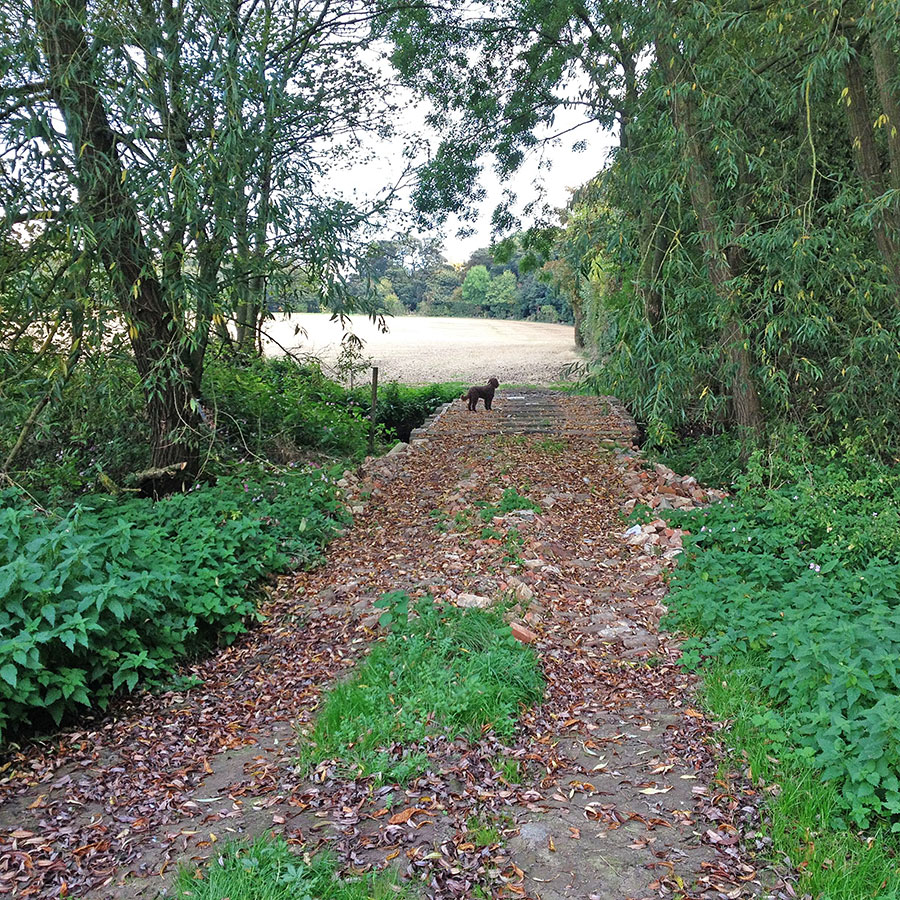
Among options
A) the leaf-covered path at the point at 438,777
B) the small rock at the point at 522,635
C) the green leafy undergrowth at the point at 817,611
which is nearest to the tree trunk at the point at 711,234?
the green leafy undergrowth at the point at 817,611

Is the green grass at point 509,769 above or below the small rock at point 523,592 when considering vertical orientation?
below

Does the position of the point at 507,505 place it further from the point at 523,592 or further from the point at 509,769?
the point at 509,769

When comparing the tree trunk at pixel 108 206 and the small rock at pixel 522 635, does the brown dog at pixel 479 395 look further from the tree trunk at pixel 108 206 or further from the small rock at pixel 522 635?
the small rock at pixel 522 635

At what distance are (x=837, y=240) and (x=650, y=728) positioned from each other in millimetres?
4500

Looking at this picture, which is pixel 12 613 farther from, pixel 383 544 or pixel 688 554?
pixel 688 554

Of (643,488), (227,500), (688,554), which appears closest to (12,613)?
(227,500)

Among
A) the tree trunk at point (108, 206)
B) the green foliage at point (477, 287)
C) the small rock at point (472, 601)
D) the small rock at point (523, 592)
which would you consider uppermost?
the green foliage at point (477, 287)

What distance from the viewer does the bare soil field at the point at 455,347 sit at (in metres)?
21.9

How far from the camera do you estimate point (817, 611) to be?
341 centimetres

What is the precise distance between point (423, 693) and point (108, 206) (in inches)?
154

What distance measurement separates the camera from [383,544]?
5598 millimetres

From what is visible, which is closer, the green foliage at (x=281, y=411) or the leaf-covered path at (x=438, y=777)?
the leaf-covered path at (x=438, y=777)

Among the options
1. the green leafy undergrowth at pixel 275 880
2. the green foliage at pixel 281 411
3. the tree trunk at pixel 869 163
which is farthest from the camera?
the green foliage at pixel 281 411

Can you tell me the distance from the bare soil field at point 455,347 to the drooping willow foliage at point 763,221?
9.19 metres
